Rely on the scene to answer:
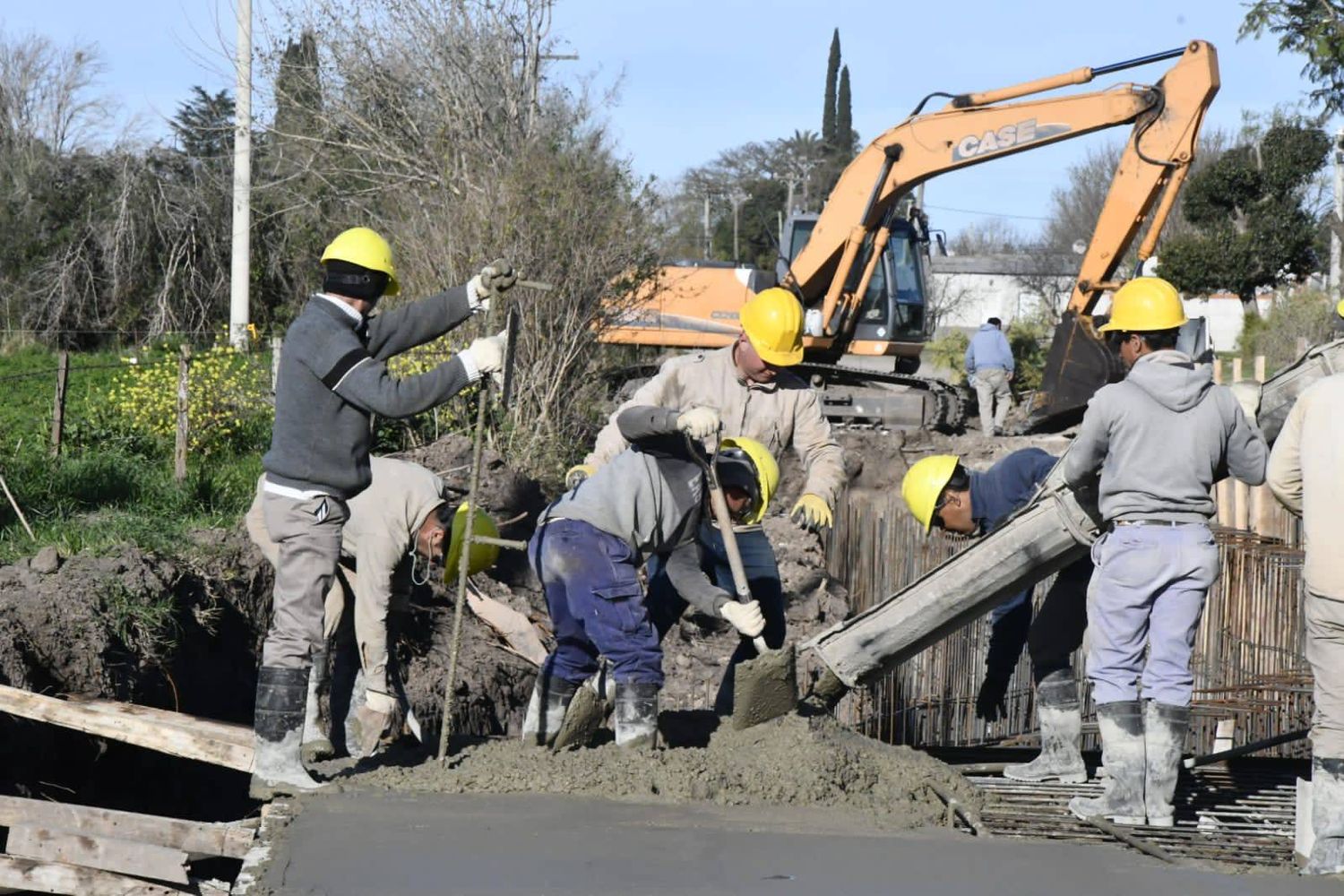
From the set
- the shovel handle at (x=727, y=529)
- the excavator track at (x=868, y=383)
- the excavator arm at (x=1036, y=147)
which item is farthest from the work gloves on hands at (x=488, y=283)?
the excavator track at (x=868, y=383)

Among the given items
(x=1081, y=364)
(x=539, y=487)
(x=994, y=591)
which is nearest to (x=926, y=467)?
(x=994, y=591)

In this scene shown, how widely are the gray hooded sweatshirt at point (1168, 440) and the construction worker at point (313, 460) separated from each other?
2.04 metres

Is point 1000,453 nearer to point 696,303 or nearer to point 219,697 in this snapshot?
point 696,303

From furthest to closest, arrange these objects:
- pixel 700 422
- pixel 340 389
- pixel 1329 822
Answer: pixel 700 422 → pixel 340 389 → pixel 1329 822

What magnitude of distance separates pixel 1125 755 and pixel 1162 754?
4.8 inches

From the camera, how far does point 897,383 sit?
16.7 metres

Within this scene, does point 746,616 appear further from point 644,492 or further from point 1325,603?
point 1325,603

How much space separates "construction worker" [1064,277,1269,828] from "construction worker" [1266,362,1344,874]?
1.32ft

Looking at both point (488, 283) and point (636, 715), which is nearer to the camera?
point (488, 283)

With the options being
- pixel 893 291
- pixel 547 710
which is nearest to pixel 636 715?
pixel 547 710

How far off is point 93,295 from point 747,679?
19.3 m

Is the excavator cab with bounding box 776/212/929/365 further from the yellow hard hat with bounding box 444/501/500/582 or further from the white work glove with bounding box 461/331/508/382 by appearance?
the white work glove with bounding box 461/331/508/382

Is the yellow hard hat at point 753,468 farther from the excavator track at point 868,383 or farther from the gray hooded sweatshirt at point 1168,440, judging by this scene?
the excavator track at point 868,383

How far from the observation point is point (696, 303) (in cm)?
Result: 1744
